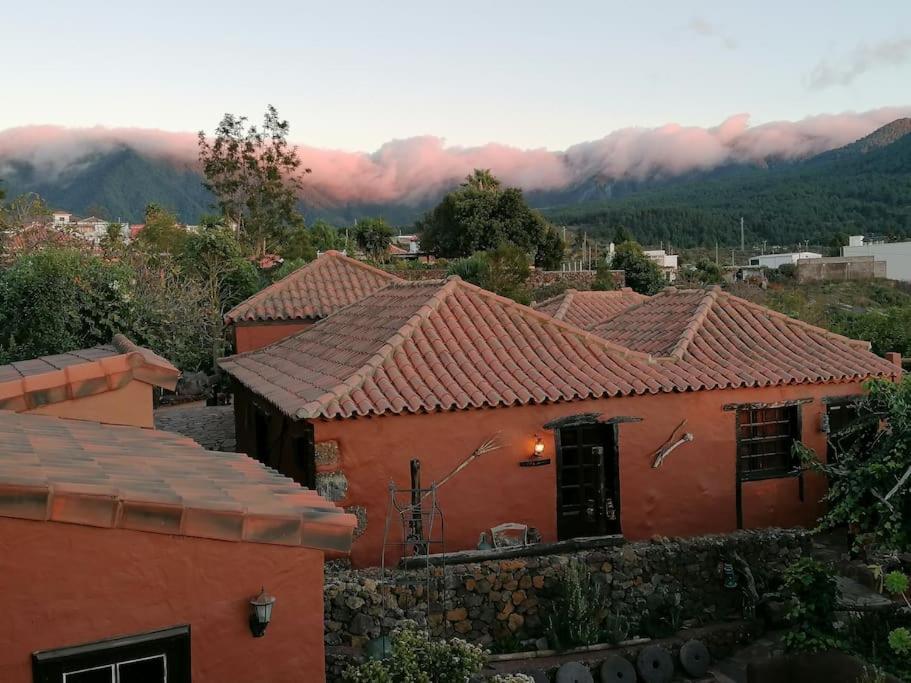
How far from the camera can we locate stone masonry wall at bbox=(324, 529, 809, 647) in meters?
10.3

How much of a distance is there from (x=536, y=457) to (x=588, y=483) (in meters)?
1.10

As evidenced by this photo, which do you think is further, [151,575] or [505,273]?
[505,273]

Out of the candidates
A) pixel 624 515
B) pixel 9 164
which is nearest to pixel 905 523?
pixel 624 515

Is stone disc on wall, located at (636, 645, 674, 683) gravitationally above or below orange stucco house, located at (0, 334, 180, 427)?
below

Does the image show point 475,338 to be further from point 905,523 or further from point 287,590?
point 287,590

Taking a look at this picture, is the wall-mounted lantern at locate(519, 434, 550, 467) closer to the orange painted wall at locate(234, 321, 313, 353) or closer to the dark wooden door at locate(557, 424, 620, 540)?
the dark wooden door at locate(557, 424, 620, 540)

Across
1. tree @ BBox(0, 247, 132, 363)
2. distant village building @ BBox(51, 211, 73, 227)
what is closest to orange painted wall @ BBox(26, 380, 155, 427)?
tree @ BBox(0, 247, 132, 363)

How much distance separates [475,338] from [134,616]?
885 cm

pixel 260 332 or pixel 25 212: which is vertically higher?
pixel 25 212

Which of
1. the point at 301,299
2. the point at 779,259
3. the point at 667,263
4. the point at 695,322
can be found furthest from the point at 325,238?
the point at 779,259

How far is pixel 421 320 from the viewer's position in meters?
13.6

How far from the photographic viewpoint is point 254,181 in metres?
50.2

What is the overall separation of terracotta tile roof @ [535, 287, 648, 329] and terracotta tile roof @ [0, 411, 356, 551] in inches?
614

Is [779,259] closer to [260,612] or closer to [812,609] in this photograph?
[812,609]
